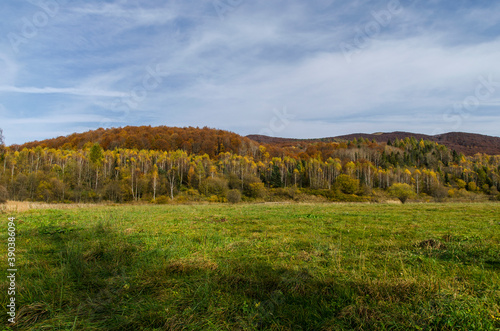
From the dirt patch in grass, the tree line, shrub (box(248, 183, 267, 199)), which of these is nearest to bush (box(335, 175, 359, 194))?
the tree line

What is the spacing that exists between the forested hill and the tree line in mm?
1584

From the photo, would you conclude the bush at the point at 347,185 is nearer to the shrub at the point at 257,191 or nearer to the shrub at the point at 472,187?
the shrub at the point at 257,191

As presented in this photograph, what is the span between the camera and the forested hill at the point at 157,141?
143 metres

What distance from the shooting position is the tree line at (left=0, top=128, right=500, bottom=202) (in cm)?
7600

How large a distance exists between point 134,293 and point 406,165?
156m

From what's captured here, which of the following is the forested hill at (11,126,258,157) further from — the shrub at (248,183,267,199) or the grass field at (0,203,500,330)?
the grass field at (0,203,500,330)

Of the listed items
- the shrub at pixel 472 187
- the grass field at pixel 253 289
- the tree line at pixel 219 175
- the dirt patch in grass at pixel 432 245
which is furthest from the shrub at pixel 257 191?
the shrub at pixel 472 187

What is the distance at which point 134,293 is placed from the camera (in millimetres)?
4680

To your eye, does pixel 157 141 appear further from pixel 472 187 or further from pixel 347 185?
pixel 472 187

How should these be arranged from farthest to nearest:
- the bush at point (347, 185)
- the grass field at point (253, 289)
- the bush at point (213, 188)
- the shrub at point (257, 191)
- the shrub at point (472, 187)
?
the shrub at point (472, 187)
the bush at point (347, 185)
the shrub at point (257, 191)
the bush at point (213, 188)
the grass field at point (253, 289)

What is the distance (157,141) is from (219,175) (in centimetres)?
6831

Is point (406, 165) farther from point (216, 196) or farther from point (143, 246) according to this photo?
point (143, 246)

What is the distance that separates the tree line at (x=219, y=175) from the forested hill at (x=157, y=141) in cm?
158

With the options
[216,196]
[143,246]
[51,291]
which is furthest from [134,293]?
[216,196]
